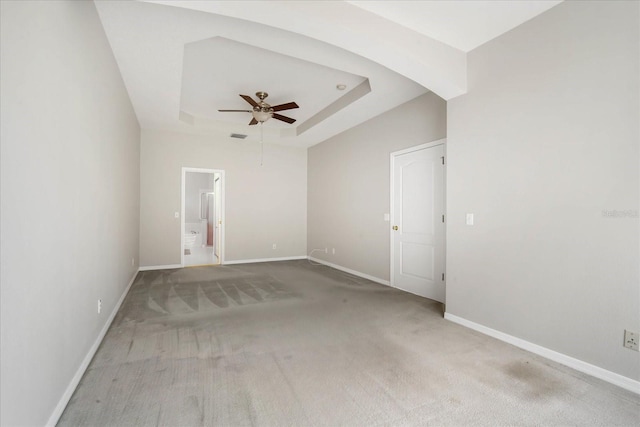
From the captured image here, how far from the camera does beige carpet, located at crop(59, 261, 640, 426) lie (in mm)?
1787

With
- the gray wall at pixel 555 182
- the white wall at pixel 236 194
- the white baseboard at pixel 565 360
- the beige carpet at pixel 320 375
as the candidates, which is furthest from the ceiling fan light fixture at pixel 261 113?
the white baseboard at pixel 565 360

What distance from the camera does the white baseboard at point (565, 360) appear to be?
82.7 inches

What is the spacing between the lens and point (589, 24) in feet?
7.56

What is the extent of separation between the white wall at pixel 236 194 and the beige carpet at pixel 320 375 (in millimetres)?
2837

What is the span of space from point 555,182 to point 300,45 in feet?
8.55

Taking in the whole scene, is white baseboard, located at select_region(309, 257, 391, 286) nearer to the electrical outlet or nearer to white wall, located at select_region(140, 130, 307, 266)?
white wall, located at select_region(140, 130, 307, 266)

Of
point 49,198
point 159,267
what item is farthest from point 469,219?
point 159,267

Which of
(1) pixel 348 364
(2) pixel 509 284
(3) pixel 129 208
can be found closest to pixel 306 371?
(1) pixel 348 364

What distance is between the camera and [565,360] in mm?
2416

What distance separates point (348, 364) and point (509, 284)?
5.44 ft

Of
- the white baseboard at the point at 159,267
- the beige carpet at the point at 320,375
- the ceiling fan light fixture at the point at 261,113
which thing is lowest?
the beige carpet at the point at 320,375

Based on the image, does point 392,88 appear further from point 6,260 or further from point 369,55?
point 6,260

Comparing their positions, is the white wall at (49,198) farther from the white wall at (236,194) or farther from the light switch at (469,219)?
the white wall at (236,194)

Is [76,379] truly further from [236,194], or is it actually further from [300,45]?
[236,194]
